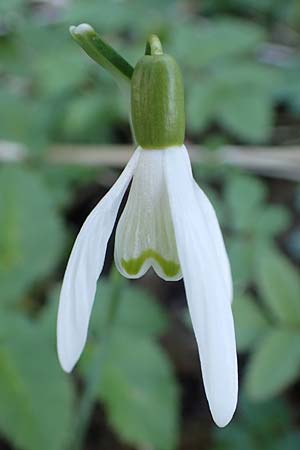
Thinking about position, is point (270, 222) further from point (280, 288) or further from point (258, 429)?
point (258, 429)

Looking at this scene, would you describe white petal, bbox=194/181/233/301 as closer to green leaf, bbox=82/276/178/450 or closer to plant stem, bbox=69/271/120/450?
plant stem, bbox=69/271/120/450

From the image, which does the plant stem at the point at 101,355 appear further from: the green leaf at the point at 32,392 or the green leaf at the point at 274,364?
the green leaf at the point at 274,364

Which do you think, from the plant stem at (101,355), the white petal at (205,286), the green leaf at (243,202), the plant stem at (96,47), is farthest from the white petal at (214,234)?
the green leaf at (243,202)

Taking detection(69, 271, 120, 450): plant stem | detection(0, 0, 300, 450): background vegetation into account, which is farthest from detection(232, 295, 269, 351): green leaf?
detection(69, 271, 120, 450): plant stem

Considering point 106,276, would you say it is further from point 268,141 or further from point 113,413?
point 113,413

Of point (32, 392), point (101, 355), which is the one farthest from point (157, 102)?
point (32, 392)

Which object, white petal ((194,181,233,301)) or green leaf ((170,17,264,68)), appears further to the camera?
green leaf ((170,17,264,68))

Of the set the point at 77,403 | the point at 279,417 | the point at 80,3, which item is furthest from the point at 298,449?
the point at 80,3
